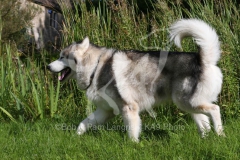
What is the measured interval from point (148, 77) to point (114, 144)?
3.12ft

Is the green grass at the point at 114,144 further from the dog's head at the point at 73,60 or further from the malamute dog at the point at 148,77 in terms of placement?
the dog's head at the point at 73,60

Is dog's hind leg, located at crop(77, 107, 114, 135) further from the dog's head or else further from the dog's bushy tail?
the dog's bushy tail

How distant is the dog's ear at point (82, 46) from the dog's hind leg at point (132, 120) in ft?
3.13

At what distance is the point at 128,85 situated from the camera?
4.30 m

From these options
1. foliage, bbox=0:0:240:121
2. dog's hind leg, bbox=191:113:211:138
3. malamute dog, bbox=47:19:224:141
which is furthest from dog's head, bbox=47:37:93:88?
dog's hind leg, bbox=191:113:211:138

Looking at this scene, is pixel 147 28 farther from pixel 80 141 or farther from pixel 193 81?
pixel 80 141

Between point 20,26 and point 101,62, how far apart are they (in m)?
6.86

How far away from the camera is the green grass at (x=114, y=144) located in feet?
11.2

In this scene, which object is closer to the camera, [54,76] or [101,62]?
[101,62]

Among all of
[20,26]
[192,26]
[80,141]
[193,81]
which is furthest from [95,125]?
[20,26]

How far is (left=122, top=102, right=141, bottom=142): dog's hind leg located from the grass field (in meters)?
0.11

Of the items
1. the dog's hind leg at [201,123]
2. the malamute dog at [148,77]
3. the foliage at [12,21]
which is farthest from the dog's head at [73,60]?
the foliage at [12,21]

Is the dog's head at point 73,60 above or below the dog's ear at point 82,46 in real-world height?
below

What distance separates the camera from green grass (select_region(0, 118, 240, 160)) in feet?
11.2
